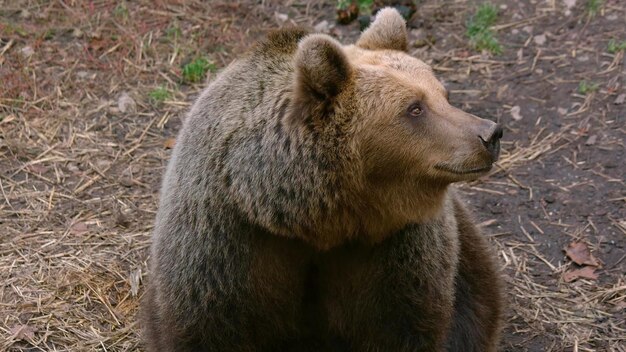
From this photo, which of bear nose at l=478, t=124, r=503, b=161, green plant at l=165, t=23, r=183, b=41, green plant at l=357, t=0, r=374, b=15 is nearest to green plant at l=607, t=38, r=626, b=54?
green plant at l=357, t=0, r=374, b=15

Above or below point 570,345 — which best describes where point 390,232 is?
above

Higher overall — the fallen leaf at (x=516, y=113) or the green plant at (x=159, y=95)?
the fallen leaf at (x=516, y=113)

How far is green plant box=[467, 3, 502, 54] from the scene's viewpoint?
27.4 feet

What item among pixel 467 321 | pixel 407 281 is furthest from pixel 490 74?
pixel 407 281

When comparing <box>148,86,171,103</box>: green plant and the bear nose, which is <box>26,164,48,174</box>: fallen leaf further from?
the bear nose

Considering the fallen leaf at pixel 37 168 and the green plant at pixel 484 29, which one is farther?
the green plant at pixel 484 29

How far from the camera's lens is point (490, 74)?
8078mm

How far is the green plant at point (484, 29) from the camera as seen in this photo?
8344 mm

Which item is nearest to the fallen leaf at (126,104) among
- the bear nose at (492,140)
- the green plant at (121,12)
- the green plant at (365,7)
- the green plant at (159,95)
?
the green plant at (159,95)

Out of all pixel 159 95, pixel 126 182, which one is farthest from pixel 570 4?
pixel 126 182

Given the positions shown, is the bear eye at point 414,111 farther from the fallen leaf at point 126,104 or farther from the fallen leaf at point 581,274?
the fallen leaf at point 126,104

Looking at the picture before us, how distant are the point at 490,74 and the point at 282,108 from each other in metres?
4.40

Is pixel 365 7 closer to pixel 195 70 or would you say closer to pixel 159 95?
pixel 195 70

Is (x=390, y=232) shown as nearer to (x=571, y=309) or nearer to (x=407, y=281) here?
(x=407, y=281)
